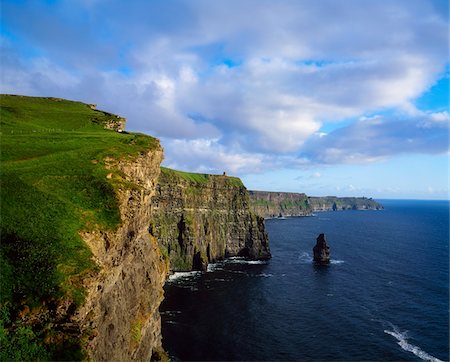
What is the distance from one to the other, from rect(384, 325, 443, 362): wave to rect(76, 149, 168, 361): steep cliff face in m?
44.3

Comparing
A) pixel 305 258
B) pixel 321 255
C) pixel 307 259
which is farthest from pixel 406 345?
pixel 305 258

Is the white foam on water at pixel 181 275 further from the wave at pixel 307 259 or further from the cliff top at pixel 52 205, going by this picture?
the cliff top at pixel 52 205

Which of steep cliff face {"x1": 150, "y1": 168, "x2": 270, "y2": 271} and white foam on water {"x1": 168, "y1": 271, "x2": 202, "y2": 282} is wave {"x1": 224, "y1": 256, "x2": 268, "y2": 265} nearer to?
steep cliff face {"x1": 150, "y1": 168, "x2": 270, "y2": 271}

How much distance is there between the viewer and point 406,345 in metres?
62.8

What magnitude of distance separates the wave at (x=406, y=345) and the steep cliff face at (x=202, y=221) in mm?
64655

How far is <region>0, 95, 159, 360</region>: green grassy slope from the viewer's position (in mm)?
21047

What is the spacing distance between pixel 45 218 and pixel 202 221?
10890 centimetres

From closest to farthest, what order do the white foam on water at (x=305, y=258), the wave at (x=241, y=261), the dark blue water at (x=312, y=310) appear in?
the dark blue water at (x=312, y=310) < the wave at (x=241, y=261) < the white foam on water at (x=305, y=258)

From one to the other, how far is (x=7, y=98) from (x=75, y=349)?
7550 cm

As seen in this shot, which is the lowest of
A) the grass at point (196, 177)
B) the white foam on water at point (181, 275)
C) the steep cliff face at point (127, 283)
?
the white foam on water at point (181, 275)

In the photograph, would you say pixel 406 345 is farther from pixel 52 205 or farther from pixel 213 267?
pixel 213 267

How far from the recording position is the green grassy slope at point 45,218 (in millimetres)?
21047

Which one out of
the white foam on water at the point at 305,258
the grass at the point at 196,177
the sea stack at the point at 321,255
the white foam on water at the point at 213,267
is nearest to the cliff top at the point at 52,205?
the grass at the point at 196,177

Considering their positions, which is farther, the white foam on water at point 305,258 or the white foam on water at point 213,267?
the white foam on water at point 305,258
